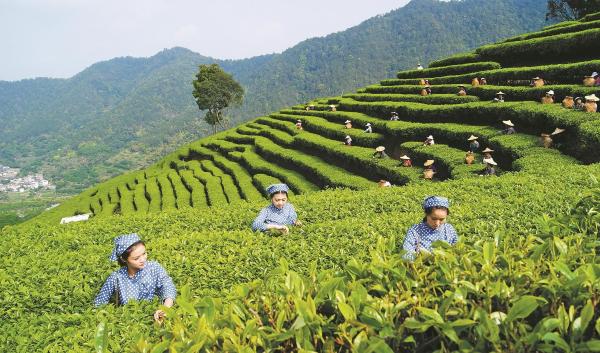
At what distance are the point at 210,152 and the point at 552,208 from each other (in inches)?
1370

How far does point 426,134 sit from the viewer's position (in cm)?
2156

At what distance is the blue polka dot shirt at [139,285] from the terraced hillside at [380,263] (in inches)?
17.1

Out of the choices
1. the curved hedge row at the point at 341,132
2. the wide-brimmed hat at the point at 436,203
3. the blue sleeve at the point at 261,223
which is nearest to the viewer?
the wide-brimmed hat at the point at 436,203

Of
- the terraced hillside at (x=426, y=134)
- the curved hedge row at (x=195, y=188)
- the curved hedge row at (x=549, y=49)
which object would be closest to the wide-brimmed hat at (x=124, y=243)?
the terraced hillside at (x=426, y=134)

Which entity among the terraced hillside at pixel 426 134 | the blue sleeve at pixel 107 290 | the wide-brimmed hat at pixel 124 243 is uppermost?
the wide-brimmed hat at pixel 124 243

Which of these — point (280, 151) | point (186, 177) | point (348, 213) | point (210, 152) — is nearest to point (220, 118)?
point (210, 152)

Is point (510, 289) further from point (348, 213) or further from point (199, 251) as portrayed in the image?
point (348, 213)

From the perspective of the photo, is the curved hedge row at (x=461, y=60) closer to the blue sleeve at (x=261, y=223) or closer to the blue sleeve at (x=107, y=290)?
the blue sleeve at (x=261, y=223)

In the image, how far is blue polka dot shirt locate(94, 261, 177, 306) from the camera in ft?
17.0

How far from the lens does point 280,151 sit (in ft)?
93.5

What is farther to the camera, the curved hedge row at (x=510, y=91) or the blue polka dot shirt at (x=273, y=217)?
the curved hedge row at (x=510, y=91)

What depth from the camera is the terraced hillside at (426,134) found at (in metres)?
16.6

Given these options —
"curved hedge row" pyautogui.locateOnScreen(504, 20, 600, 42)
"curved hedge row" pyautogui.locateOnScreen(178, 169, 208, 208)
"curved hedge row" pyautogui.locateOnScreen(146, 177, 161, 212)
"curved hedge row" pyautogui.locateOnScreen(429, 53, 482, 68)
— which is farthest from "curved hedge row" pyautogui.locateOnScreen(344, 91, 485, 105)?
"curved hedge row" pyautogui.locateOnScreen(146, 177, 161, 212)

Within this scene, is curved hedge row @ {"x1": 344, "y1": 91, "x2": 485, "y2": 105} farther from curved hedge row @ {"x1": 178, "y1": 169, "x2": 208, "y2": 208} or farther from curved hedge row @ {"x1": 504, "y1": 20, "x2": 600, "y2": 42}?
curved hedge row @ {"x1": 178, "y1": 169, "x2": 208, "y2": 208}
